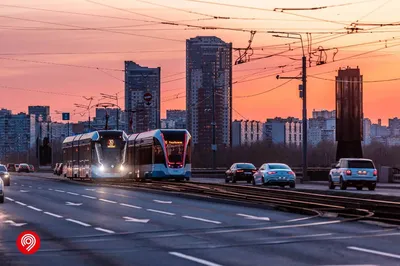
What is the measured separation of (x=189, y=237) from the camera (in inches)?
886

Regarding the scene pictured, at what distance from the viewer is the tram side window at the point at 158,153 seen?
6506 centimetres

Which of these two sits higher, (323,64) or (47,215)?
(323,64)

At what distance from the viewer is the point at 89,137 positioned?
71562mm

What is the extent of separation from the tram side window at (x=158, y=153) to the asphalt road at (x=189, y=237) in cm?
2887

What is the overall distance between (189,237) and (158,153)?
42750mm

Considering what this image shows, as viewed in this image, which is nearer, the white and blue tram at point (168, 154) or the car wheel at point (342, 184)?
the car wheel at point (342, 184)

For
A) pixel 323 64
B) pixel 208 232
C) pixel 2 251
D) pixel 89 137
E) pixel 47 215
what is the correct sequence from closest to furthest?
1. pixel 2 251
2. pixel 208 232
3. pixel 47 215
4. pixel 323 64
5. pixel 89 137

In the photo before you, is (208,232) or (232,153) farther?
(232,153)

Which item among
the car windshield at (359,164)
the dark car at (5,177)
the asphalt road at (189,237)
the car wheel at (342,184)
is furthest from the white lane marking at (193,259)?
the dark car at (5,177)

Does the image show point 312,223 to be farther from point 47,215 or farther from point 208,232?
point 47,215

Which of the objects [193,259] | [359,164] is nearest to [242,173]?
[359,164]

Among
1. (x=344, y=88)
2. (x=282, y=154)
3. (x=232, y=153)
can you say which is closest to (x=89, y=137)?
(x=344, y=88)

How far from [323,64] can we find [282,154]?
422ft

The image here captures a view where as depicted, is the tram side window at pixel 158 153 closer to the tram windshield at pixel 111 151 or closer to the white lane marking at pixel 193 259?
the tram windshield at pixel 111 151
